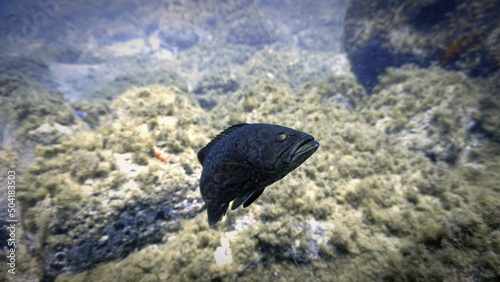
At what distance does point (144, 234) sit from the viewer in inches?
164

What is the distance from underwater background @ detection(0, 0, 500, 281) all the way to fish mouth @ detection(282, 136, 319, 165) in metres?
2.20

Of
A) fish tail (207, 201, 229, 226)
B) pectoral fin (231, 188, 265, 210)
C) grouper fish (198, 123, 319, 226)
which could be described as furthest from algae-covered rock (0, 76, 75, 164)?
pectoral fin (231, 188, 265, 210)

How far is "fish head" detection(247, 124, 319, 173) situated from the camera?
2.03 meters

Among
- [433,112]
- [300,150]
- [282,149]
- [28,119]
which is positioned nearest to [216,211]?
[282,149]

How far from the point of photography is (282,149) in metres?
2.10

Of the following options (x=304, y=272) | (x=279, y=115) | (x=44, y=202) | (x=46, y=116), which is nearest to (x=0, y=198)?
(x=44, y=202)

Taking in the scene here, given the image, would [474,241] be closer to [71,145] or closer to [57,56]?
[71,145]

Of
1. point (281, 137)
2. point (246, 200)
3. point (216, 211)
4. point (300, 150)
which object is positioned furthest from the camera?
point (216, 211)

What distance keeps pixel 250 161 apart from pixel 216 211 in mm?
930

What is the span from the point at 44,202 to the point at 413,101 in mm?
9451

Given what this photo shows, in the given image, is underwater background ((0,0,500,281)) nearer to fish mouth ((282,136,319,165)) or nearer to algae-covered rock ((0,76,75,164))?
algae-covered rock ((0,76,75,164))

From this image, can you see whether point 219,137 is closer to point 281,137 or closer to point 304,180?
point 281,137

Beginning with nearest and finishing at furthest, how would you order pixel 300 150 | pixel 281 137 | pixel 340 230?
pixel 300 150 → pixel 281 137 → pixel 340 230

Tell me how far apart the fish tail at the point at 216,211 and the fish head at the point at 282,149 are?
0.83m
